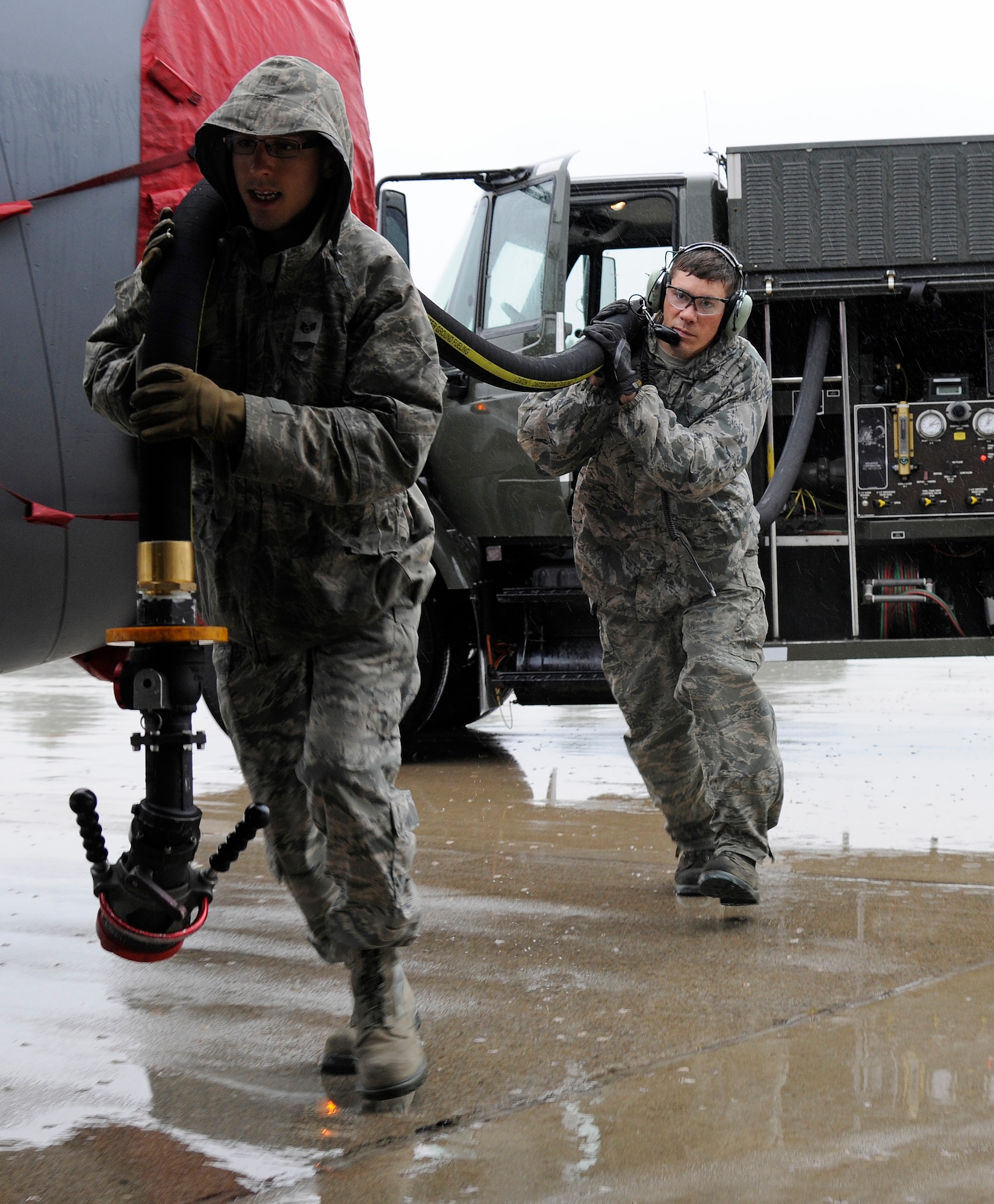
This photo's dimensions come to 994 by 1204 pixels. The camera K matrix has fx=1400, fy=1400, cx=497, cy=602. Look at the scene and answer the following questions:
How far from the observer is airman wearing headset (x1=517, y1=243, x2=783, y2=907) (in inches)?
153

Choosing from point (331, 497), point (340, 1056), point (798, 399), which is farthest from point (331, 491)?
point (798, 399)

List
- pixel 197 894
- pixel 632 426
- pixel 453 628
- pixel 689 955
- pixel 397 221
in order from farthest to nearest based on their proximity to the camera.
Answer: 1. pixel 453 628
2. pixel 397 221
3. pixel 632 426
4. pixel 689 955
5. pixel 197 894

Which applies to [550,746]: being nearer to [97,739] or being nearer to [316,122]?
[97,739]

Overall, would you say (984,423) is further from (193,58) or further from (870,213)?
(193,58)

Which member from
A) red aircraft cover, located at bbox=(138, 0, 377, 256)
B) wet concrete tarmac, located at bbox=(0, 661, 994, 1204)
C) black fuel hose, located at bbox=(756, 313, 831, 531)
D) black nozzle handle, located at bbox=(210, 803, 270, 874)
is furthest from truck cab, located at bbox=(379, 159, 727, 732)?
black nozzle handle, located at bbox=(210, 803, 270, 874)

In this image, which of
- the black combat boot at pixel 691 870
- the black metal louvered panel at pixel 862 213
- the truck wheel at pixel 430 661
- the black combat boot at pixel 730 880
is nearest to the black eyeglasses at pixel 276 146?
the black combat boot at pixel 730 880

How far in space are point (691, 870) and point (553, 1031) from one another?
1367 mm

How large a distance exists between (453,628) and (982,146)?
389cm

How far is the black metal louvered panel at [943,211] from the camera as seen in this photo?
7441 millimetres

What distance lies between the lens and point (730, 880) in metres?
3.73

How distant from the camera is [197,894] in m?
2.33

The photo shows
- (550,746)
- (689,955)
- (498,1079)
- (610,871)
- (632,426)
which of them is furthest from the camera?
(550,746)

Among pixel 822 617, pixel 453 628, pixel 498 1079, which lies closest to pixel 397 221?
pixel 453 628

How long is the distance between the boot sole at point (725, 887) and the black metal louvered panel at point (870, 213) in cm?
469
